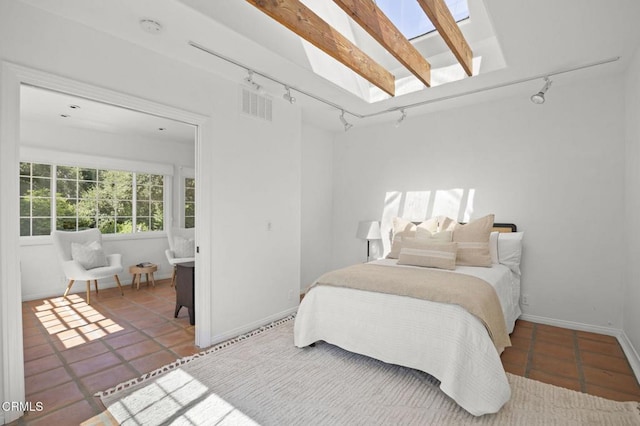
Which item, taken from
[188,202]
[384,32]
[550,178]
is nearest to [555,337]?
[550,178]

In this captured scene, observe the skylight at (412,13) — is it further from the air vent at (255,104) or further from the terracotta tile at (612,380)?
the terracotta tile at (612,380)

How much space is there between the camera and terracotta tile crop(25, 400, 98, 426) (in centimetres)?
191

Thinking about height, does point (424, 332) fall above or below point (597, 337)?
above

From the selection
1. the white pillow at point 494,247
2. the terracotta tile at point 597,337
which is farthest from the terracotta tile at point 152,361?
the terracotta tile at point 597,337

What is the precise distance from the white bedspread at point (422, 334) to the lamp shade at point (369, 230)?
1.46 m

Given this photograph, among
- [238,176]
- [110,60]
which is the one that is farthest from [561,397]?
[110,60]

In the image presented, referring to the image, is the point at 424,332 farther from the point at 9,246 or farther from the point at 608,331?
the point at 9,246

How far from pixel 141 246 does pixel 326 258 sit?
331 cm

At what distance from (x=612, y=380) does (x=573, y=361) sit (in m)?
0.31

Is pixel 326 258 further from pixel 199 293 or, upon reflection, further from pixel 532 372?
pixel 532 372

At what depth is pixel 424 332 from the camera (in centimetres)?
226

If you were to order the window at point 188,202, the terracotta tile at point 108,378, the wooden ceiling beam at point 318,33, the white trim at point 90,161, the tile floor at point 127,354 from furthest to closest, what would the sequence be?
the window at point 188,202 < the white trim at point 90,161 < the terracotta tile at point 108,378 < the tile floor at point 127,354 < the wooden ceiling beam at point 318,33

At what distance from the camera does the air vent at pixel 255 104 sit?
10.9 ft

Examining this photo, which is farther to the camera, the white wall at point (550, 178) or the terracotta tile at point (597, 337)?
the white wall at point (550, 178)
